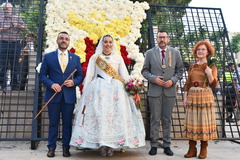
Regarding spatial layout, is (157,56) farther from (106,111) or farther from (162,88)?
(106,111)

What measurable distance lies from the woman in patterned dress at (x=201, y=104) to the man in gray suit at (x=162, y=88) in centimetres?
26

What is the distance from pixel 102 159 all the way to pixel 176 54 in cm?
183

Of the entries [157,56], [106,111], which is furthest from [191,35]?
[106,111]

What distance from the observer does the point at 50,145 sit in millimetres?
3879

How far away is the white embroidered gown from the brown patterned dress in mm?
689

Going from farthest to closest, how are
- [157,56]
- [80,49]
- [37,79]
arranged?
[80,49] → [37,79] → [157,56]

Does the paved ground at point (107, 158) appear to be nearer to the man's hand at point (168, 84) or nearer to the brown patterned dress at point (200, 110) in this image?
the brown patterned dress at point (200, 110)

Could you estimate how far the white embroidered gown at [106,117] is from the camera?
143 inches

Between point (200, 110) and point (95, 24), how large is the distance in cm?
253

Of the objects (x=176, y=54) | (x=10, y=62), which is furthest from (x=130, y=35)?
(x=10, y=62)

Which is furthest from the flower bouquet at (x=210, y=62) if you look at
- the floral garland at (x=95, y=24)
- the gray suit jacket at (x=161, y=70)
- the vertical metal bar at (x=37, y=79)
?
the vertical metal bar at (x=37, y=79)

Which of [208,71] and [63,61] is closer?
[208,71]

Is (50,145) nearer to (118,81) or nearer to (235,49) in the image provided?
(118,81)

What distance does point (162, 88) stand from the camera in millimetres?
4082
